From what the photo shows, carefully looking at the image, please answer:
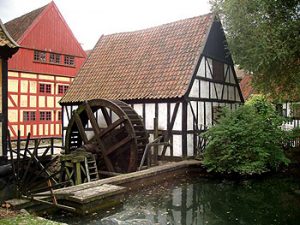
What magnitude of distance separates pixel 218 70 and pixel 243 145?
16.9 ft

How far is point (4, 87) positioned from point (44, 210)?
3.55m

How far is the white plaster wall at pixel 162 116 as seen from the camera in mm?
13594

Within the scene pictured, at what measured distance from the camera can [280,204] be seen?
8898mm

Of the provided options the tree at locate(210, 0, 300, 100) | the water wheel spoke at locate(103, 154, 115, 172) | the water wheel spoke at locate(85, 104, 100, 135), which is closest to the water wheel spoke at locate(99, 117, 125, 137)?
the water wheel spoke at locate(85, 104, 100, 135)

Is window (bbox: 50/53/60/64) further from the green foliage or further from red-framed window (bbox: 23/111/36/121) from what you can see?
the green foliage

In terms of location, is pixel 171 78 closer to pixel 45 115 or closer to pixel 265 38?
pixel 265 38

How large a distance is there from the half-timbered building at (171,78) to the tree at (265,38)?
3.46ft

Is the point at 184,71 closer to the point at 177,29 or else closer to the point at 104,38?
the point at 177,29

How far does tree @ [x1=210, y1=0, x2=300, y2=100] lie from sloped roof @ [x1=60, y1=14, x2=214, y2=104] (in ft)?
4.06

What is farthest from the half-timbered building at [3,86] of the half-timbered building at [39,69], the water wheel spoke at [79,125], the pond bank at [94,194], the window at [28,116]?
the window at [28,116]

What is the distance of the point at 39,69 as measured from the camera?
2200 centimetres

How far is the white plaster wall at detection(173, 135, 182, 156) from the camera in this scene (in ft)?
43.7

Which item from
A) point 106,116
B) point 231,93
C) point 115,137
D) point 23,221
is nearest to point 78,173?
point 115,137

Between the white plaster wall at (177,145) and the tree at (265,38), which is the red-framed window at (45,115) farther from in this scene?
the tree at (265,38)
